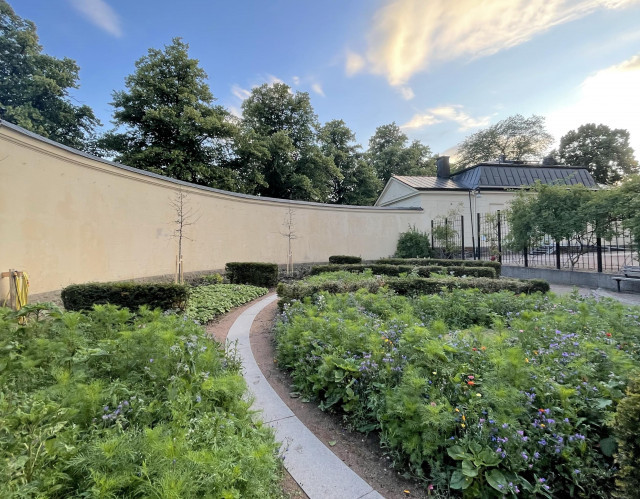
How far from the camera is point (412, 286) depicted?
6316 millimetres

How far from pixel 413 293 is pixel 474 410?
447 cm

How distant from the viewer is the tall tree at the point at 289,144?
899 inches

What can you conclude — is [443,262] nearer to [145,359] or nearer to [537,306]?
[537,306]

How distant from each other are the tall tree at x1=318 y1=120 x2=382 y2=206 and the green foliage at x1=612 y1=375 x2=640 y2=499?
2834 centimetres

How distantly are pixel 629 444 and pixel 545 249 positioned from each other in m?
12.2

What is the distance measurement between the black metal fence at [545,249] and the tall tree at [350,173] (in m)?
11.7

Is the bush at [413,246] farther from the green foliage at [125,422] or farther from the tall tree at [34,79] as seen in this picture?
the tall tree at [34,79]

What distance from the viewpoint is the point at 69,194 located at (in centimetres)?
658

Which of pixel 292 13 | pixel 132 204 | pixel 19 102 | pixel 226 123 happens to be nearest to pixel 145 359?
pixel 132 204

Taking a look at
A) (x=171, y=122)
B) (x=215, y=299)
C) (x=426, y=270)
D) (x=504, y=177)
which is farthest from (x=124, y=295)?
(x=504, y=177)

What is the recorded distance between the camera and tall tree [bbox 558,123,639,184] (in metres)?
32.8

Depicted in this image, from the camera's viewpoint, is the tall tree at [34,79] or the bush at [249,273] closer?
the bush at [249,273]

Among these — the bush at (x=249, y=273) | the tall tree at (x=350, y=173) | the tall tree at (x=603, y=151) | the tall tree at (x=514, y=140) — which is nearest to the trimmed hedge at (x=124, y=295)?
the bush at (x=249, y=273)

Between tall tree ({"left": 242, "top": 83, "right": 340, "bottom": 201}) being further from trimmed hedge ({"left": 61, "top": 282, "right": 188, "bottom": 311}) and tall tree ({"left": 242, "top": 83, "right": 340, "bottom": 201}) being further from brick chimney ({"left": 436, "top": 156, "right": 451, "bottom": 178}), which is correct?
trimmed hedge ({"left": 61, "top": 282, "right": 188, "bottom": 311})
